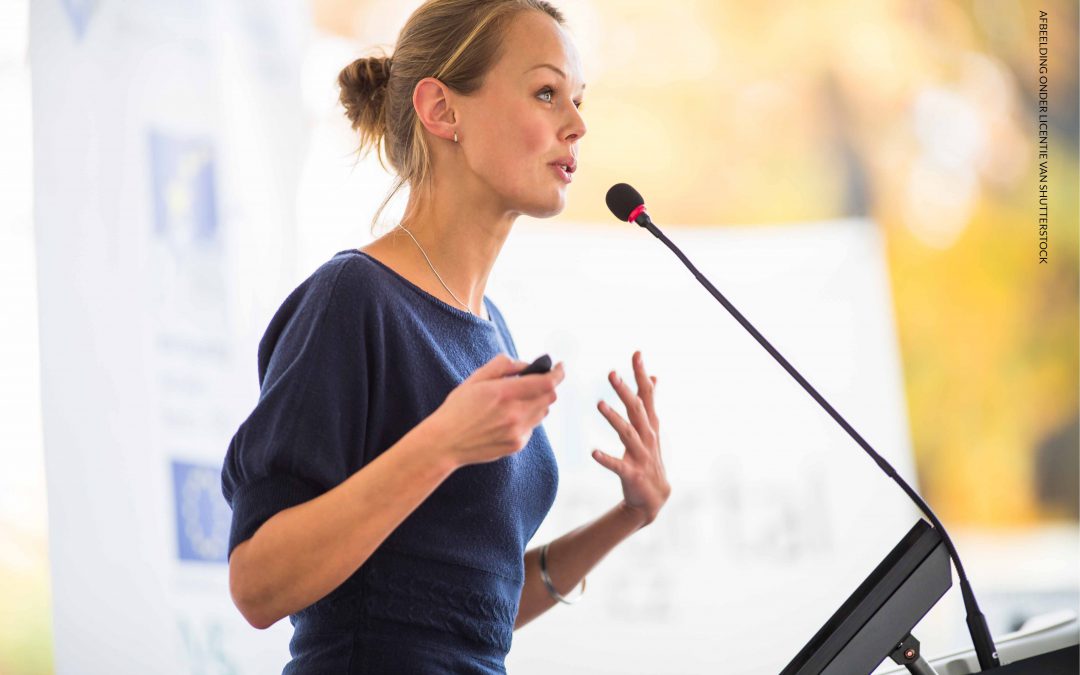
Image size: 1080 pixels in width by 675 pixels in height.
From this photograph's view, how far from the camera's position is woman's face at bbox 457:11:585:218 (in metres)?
1.27

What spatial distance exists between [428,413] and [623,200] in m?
0.36

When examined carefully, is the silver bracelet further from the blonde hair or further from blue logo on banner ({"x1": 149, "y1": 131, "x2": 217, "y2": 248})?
blue logo on banner ({"x1": 149, "y1": 131, "x2": 217, "y2": 248})

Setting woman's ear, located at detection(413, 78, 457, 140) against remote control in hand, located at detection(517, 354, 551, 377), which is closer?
remote control in hand, located at detection(517, 354, 551, 377)

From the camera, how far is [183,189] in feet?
5.90

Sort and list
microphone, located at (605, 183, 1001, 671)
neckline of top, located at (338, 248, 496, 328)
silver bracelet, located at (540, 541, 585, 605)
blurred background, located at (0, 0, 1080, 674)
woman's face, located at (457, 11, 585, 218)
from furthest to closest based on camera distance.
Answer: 1. blurred background, located at (0, 0, 1080, 674)
2. silver bracelet, located at (540, 541, 585, 605)
3. woman's face, located at (457, 11, 585, 218)
4. neckline of top, located at (338, 248, 496, 328)
5. microphone, located at (605, 183, 1001, 671)

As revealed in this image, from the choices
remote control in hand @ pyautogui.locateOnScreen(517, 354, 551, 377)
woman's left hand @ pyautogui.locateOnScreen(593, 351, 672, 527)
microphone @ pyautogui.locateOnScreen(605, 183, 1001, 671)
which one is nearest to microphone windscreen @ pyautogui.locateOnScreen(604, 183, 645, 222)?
microphone @ pyautogui.locateOnScreen(605, 183, 1001, 671)

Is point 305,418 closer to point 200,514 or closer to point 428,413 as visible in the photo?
point 428,413

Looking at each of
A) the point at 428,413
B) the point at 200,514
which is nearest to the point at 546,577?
the point at 428,413

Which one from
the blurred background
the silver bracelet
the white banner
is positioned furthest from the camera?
the blurred background

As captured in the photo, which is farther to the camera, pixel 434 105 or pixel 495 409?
pixel 434 105

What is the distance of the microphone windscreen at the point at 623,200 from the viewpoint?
1.25 m

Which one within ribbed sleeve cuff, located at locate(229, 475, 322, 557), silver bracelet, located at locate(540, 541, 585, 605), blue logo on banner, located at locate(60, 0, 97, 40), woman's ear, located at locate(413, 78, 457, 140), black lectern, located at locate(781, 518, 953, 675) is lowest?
silver bracelet, located at locate(540, 541, 585, 605)

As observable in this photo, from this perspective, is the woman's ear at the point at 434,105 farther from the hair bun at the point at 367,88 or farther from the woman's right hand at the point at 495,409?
the woman's right hand at the point at 495,409

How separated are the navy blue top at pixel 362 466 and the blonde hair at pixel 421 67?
26cm
